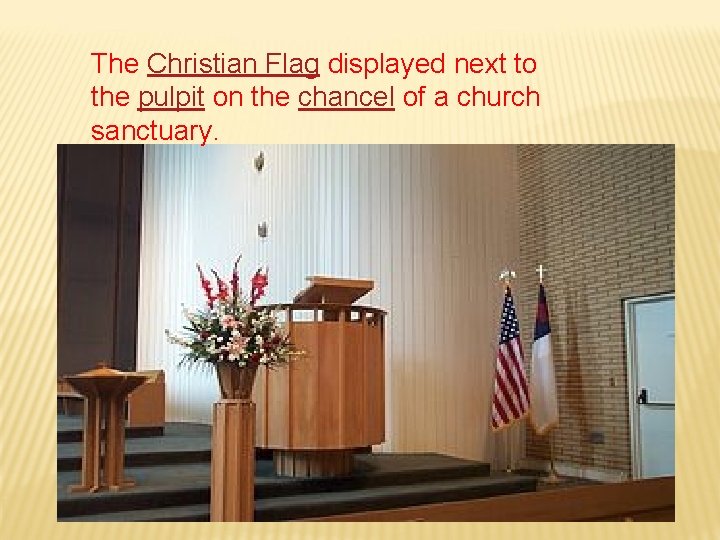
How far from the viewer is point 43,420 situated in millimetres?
3023

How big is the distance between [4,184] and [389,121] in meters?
1.48

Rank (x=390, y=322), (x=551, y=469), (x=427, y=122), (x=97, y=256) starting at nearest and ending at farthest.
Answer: (x=427, y=122) < (x=551, y=469) < (x=390, y=322) < (x=97, y=256)

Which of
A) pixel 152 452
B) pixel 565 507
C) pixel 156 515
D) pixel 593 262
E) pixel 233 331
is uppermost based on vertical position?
pixel 593 262

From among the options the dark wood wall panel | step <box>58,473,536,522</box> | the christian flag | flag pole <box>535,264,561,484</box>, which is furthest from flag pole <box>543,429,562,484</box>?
the dark wood wall panel

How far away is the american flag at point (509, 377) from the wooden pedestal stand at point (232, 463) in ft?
11.9

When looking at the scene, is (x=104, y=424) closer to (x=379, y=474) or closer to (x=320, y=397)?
(x=320, y=397)

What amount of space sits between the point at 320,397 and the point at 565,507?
167 cm

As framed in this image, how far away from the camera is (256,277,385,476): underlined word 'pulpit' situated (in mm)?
5328

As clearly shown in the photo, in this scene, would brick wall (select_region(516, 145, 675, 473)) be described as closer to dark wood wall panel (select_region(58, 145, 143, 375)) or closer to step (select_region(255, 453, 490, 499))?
step (select_region(255, 453, 490, 499))

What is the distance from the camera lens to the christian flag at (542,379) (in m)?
7.59

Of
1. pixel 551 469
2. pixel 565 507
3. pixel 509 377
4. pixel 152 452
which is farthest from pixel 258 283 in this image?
Answer: pixel 551 469

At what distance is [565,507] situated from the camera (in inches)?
207

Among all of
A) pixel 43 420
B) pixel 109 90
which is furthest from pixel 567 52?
pixel 43 420

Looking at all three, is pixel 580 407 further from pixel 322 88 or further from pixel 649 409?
pixel 322 88
